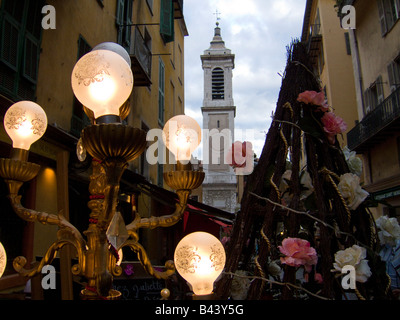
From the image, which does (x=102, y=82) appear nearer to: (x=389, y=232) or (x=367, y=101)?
(x=389, y=232)

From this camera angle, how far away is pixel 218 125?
39.8m

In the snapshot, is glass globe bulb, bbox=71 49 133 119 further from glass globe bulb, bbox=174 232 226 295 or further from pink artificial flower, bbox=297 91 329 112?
pink artificial flower, bbox=297 91 329 112

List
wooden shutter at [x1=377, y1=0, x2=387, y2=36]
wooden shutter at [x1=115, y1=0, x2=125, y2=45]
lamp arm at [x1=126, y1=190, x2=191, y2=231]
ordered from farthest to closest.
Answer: wooden shutter at [x1=377, y1=0, x2=387, y2=36] < wooden shutter at [x1=115, y1=0, x2=125, y2=45] < lamp arm at [x1=126, y1=190, x2=191, y2=231]

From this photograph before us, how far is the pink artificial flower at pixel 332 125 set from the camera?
222 centimetres

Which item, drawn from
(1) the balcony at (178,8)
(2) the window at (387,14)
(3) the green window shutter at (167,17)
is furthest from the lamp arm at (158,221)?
(1) the balcony at (178,8)

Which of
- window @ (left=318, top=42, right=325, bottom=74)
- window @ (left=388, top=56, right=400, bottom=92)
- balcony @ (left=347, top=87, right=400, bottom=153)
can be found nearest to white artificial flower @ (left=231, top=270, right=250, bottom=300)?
balcony @ (left=347, top=87, right=400, bottom=153)

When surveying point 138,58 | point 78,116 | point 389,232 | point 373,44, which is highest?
point 373,44

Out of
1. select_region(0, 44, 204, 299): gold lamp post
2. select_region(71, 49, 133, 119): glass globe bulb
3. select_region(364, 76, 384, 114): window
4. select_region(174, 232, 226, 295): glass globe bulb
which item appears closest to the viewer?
select_region(0, 44, 204, 299): gold lamp post

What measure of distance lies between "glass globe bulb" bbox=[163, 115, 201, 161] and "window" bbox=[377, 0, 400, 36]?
12476 millimetres

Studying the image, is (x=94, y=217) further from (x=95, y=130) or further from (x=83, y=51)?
(x=83, y=51)

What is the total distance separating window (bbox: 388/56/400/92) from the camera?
11135 mm

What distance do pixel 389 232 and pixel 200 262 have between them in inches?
62.5
